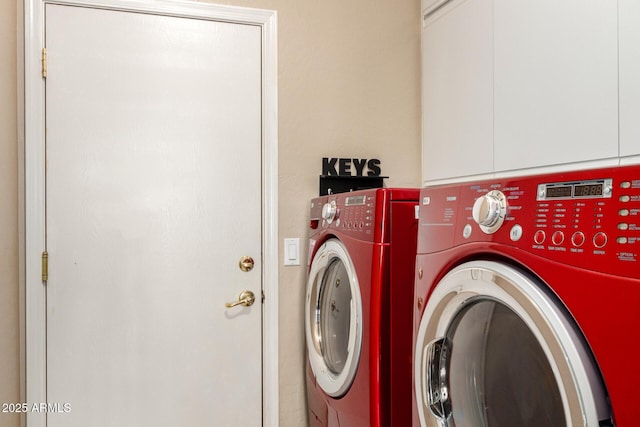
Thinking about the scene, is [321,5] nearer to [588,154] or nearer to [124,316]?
[588,154]

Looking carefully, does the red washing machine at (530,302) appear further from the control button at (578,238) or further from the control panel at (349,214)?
the control panel at (349,214)

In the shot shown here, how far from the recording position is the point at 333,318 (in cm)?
183

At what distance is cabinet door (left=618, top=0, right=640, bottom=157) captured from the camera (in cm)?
128

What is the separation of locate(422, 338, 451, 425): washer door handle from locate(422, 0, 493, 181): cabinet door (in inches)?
37.1

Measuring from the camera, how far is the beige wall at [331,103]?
2.12 meters

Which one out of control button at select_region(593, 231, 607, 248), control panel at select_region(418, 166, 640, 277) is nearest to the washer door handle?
control panel at select_region(418, 166, 640, 277)

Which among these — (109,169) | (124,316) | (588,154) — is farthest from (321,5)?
(124,316)

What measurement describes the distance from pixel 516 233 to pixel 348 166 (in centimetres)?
135

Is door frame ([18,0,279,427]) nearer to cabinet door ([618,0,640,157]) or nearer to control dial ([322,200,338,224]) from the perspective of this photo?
control dial ([322,200,338,224])

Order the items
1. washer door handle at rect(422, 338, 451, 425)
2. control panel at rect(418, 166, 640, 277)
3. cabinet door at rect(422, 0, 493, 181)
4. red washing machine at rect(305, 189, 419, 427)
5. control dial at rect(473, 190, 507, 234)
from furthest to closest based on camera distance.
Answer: cabinet door at rect(422, 0, 493, 181) → red washing machine at rect(305, 189, 419, 427) → washer door handle at rect(422, 338, 451, 425) → control dial at rect(473, 190, 507, 234) → control panel at rect(418, 166, 640, 277)

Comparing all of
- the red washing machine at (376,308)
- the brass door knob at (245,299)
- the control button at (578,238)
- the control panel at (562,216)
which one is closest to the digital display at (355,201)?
the red washing machine at (376,308)

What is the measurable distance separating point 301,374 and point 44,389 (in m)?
1.02

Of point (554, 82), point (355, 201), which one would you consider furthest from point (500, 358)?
point (554, 82)

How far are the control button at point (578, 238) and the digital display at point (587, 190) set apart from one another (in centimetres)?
6
